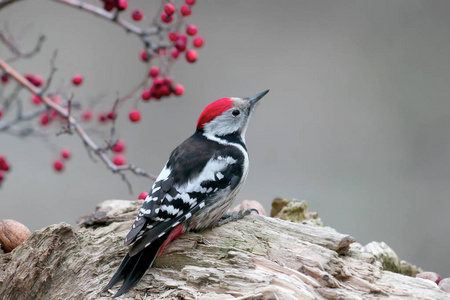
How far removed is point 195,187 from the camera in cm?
205

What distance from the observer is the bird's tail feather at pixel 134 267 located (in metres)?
1.85

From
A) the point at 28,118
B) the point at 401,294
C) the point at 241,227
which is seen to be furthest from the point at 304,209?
the point at 28,118

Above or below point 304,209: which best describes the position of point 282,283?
below

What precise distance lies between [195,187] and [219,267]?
1.10ft

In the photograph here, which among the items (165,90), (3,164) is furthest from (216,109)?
(3,164)

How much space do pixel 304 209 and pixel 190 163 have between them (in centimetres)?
72

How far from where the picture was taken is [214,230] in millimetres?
2096

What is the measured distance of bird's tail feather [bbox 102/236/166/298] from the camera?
1.85 meters

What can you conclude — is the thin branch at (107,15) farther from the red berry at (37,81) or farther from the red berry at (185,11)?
the red berry at (37,81)

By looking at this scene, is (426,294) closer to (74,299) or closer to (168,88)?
(74,299)

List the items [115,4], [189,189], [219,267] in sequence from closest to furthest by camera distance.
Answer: [219,267], [189,189], [115,4]

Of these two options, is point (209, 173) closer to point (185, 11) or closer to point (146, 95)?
point (146, 95)

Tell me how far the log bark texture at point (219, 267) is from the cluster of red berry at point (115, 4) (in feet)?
2.95

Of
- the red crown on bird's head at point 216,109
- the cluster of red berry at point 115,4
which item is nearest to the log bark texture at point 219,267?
the red crown on bird's head at point 216,109
